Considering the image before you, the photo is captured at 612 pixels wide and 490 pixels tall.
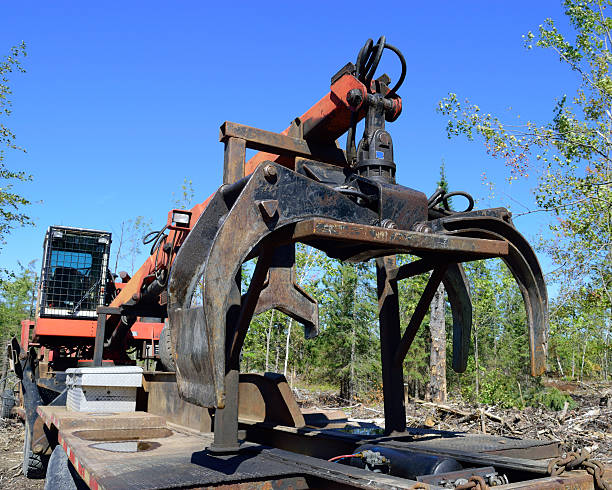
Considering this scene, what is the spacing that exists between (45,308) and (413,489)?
434 inches

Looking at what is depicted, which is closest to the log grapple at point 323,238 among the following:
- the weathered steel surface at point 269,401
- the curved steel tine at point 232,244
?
the curved steel tine at point 232,244

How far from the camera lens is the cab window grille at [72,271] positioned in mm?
11875

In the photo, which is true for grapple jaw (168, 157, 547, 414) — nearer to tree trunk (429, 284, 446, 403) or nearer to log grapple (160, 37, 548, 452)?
log grapple (160, 37, 548, 452)

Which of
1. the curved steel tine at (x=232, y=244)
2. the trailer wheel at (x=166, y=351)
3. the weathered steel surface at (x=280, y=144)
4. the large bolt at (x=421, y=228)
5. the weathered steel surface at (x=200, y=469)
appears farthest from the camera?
the trailer wheel at (x=166, y=351)

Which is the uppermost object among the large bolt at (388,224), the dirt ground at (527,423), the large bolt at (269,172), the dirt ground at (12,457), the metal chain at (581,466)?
the large bolt at (269,172)

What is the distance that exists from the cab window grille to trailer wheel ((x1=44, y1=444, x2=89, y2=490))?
7.26 meters

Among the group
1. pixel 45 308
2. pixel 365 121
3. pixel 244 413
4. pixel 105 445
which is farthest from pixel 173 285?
pixel 45 308

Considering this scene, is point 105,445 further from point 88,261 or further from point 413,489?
point 88,261

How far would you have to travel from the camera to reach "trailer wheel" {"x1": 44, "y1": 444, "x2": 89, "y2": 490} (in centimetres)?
458

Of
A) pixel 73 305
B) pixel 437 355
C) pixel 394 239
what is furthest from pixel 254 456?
pixel 437 355

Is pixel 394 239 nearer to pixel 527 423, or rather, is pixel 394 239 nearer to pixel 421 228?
pixel 421 228

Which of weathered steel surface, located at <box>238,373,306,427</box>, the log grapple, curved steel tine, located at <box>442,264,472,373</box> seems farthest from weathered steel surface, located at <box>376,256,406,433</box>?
weathered steel surface, located at <box>238,373,306,427</box>

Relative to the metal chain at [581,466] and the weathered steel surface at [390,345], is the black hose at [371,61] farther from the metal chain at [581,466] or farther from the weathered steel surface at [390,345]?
the metal chain at [581,466]

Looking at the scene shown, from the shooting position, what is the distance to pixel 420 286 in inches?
1006
